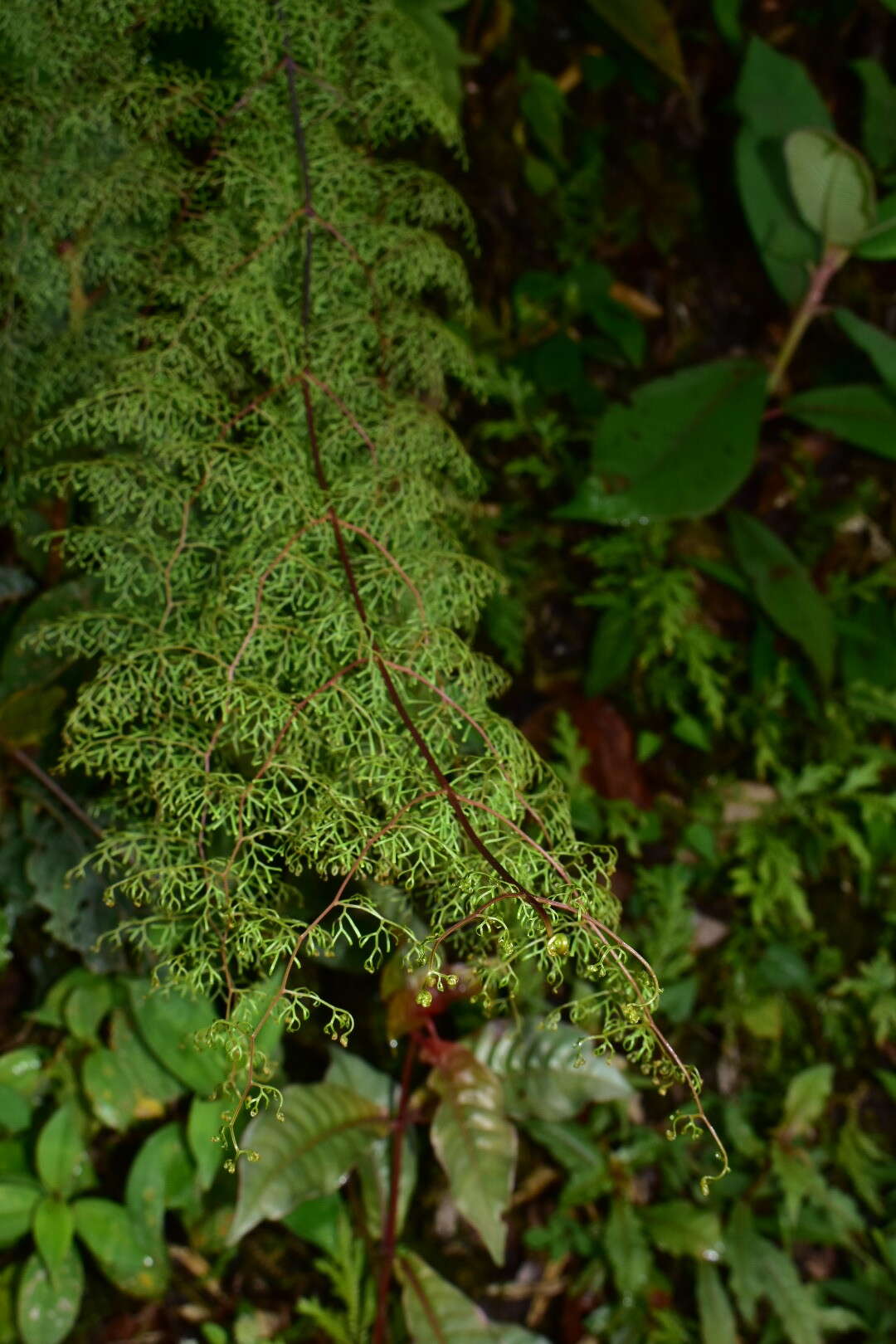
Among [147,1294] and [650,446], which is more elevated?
[650,446]

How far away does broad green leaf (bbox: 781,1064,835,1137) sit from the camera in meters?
2.08

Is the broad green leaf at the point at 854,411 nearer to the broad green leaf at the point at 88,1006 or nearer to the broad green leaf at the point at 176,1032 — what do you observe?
the broad green leaf at the point at 176,1032

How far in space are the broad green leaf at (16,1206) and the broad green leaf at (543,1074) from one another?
74 cm

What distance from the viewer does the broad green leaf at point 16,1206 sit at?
5.15 ft

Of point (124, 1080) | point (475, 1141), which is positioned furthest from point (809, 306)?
point (124, 1080)

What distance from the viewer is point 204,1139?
161 cm

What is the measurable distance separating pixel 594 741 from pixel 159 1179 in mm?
1111

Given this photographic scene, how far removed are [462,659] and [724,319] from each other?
5.72 ft

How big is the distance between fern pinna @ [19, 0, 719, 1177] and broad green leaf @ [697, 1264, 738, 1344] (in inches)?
29.1

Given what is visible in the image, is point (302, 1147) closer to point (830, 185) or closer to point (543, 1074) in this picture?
point (543, 1074)

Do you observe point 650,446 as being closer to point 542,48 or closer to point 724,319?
point 724,319

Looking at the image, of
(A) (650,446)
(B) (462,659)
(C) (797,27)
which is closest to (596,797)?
(A) (650,446)

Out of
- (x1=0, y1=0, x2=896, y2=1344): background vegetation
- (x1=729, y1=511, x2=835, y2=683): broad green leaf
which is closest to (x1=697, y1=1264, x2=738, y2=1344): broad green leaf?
(x1=0, y1=0, x2=896, y2=1344): background vegetation

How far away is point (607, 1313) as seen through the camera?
1.93 meters
